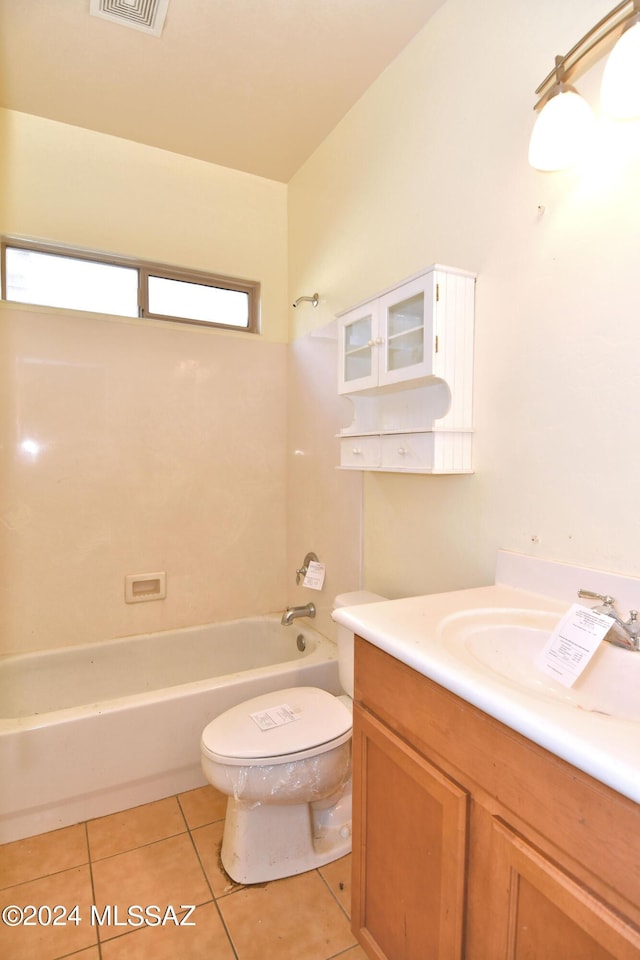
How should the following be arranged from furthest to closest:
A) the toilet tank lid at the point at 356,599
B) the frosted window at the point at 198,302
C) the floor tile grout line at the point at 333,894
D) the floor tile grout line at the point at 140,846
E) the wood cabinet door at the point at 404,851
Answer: the frosted window at the point at 198,302, the toilet tank lid at the point at 356,599, the floor tile grout line at the point at 140,846, the floor tile grout line at the point at 333,894, the wood cabinet door at the point at 404,851

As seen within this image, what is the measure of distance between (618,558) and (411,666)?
524 mm

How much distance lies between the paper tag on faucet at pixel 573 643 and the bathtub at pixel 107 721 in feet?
3.91

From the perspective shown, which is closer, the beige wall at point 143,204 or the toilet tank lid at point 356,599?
Answer: the toilet tank lid at point 356,599

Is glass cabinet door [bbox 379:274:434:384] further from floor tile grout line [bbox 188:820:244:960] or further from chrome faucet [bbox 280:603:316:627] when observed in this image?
floor tile grout line [bbox 188:820:244:960]

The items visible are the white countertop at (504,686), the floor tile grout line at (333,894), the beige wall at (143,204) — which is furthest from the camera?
the beige wall at (143,204)

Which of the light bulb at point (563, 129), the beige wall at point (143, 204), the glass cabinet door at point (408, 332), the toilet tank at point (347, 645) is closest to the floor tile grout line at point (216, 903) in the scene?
the toilet tank at point (347, 645)

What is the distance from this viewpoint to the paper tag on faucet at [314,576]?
7.25 feet

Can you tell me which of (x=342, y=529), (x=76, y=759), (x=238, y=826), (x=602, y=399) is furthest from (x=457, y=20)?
(x=76, y=759)

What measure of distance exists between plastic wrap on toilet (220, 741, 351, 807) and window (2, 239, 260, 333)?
2.01m

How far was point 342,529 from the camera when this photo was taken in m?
2.11

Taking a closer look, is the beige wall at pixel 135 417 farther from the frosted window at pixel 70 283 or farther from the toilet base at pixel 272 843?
the toilet base at pixel 272 843

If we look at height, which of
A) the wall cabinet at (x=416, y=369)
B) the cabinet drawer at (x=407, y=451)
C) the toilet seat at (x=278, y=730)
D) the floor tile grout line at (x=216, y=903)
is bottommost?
the floor tile grout line at (x=216, y=903)

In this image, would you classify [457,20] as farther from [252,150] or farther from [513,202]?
[252,150]

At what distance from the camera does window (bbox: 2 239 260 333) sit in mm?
2121
